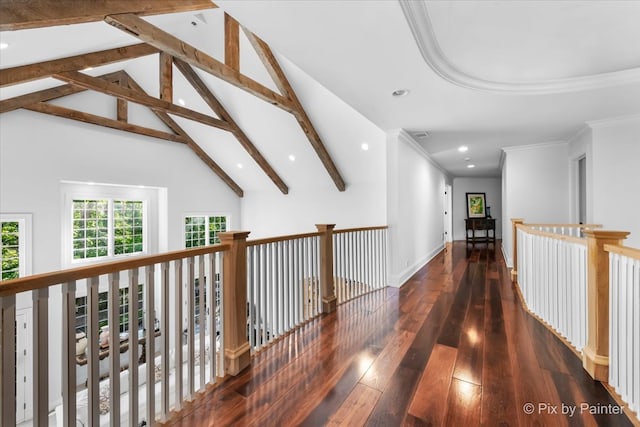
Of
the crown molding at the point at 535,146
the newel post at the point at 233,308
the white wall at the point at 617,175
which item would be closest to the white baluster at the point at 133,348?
the newel post at the point at 233,308

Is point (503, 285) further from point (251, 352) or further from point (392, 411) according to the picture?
point (251, 352)

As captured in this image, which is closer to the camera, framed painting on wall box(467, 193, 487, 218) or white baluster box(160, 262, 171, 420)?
white baluster box(160, 262, 171, 420)

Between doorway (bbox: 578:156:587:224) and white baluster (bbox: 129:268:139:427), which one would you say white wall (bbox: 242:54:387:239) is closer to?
doorway (bbox: 578:156:587:224)

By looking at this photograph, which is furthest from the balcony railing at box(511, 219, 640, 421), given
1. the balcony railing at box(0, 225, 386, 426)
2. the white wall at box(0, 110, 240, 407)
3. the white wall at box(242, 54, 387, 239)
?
the white wall at box(0, 110, 240, 407)

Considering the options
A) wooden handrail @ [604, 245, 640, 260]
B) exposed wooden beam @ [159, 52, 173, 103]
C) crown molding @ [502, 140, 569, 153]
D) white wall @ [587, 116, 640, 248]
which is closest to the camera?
wooden handrail @ [604, 245, 640, 260]

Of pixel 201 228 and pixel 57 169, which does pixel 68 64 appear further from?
pixel 201 228

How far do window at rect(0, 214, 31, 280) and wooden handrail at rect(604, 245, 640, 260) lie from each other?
689 cm

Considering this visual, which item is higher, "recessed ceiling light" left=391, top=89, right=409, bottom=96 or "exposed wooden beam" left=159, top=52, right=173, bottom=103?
"exposed wooden beam" left=159, top=52, right=173, bottom=103

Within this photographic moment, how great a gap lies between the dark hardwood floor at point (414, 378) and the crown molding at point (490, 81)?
234 centimetres

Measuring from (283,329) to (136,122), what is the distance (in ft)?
19.1

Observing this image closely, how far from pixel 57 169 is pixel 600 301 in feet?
23.4

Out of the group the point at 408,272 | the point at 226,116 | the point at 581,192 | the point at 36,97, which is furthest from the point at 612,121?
the point at 36,97

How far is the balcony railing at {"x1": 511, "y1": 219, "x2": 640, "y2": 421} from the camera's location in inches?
59.1

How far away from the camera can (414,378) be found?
1839 millimetres
